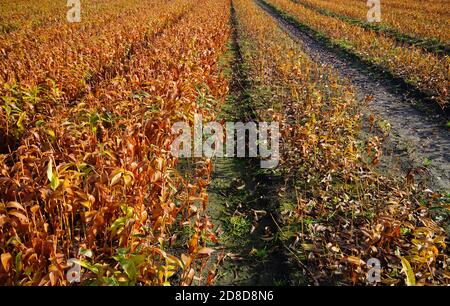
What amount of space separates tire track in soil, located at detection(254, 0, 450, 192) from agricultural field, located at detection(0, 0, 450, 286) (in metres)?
0.04

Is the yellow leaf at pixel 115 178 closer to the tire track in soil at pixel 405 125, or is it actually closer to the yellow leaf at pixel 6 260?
the yellow leaf at pixel 6 260

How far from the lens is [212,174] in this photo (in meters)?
4.81

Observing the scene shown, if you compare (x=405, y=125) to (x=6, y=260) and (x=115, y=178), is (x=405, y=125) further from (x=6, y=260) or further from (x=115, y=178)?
(x=6, y=260)

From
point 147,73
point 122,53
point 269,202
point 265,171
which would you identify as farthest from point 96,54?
point 269,202

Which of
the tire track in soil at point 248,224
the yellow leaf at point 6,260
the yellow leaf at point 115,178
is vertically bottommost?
the tire track in soil at point 248,224

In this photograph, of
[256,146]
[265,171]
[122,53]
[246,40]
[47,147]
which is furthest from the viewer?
[246,40]

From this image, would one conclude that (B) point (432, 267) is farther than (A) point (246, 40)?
No

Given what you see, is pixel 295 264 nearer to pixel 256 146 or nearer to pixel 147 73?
pixel 256 146

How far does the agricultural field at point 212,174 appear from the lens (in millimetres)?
2721

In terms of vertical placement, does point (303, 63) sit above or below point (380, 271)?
above

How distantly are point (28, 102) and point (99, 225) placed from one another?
3158 millimetres

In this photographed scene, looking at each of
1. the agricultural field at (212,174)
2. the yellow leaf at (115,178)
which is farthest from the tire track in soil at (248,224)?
the yellow leaf at (115,178)

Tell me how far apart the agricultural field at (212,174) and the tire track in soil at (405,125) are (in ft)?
0.12

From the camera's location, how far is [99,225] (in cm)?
279
